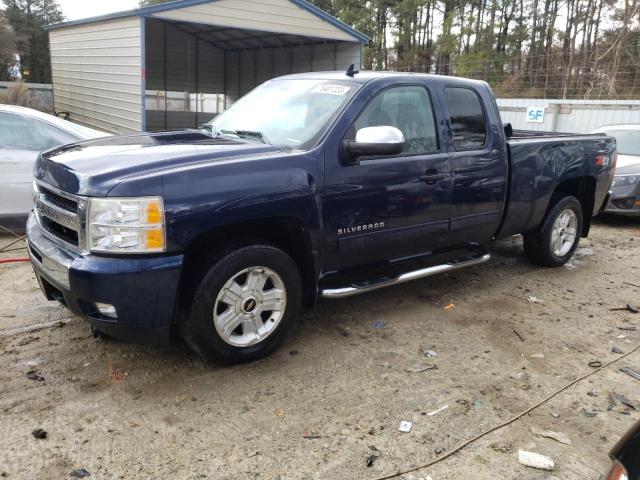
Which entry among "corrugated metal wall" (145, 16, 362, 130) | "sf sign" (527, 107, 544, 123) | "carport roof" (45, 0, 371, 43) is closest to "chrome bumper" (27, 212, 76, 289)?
"carport roof" (45, 0, 371, 43)

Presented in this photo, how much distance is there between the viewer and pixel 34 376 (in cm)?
343

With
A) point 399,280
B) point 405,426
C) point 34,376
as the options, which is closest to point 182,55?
point 399,280

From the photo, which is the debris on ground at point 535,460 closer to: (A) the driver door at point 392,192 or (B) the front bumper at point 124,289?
(A) the driver door at point 392,192

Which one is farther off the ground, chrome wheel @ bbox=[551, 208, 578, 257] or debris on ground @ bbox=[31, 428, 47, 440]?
chrome wheel @ bbox=[551, 208, 578, 257]

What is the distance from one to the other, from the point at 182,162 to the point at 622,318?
3938 millimetres

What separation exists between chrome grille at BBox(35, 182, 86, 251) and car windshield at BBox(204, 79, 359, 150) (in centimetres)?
134

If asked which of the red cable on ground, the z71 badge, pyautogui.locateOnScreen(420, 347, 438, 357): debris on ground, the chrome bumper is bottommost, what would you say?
pyautogui.locateOnScreen(420, 347, 438, 357): debris on ground

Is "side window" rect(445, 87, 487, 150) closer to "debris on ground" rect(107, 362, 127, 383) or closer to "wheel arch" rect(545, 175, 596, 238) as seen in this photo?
"wheel arch" rect(545, 175, 596, 238)

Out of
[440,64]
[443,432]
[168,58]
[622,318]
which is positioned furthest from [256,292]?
[440,64]

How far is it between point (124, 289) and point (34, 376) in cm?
101

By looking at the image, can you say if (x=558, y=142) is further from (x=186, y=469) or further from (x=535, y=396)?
(x=186, y=469)

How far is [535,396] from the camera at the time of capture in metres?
3.46

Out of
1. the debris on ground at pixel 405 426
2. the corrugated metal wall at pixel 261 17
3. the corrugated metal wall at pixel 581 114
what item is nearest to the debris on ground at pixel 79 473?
the debris on ground at pixel 405 426

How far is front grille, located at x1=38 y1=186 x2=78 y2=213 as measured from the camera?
3200 mm
